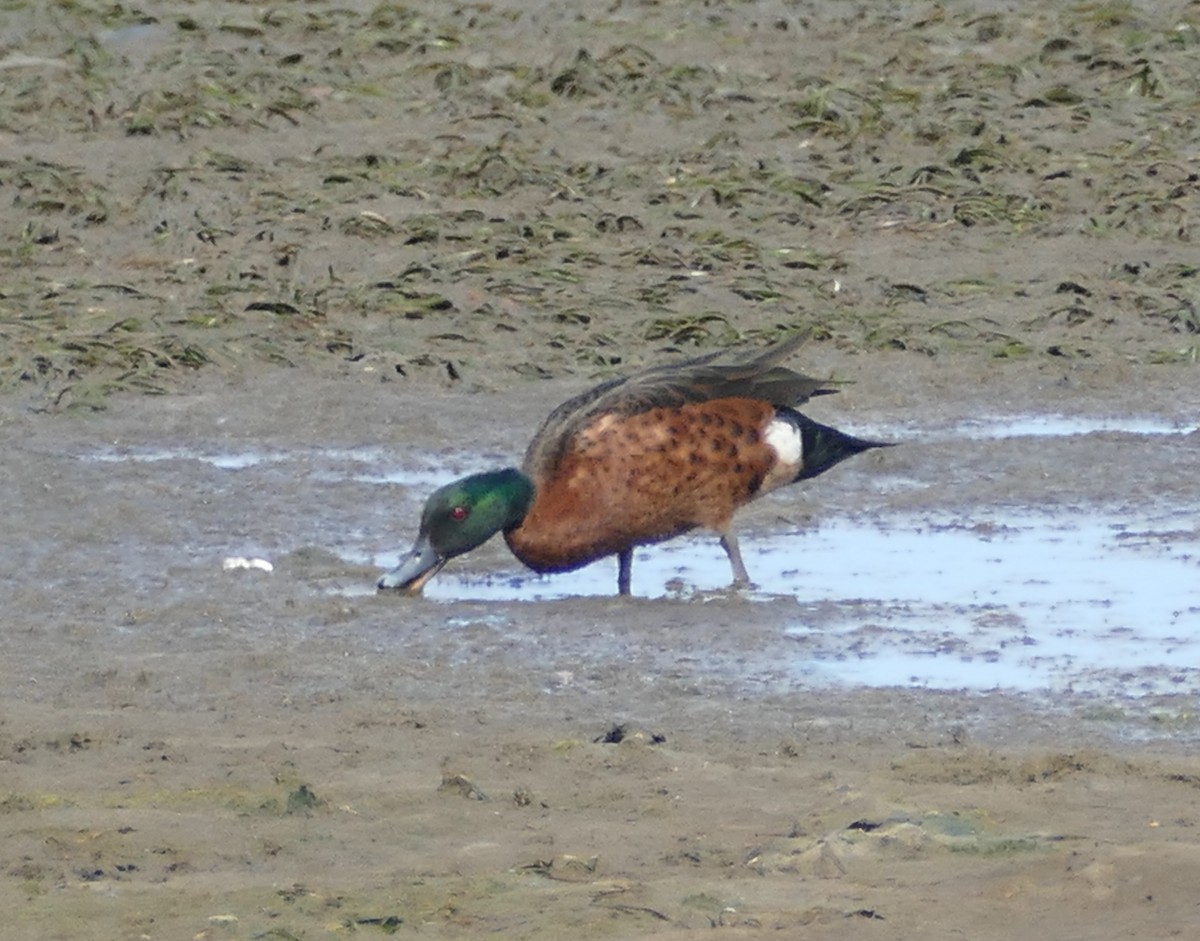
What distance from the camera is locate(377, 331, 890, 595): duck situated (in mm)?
6840

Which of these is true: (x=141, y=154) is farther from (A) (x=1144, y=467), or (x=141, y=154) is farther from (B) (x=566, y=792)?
(B) (x=566, y=792)

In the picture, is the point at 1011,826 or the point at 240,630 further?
the point at 240,630

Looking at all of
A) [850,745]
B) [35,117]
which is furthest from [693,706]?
[35,117]

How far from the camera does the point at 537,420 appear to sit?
30.7 ft

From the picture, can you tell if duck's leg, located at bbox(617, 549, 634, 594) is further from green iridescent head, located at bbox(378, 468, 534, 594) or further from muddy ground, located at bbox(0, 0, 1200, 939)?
green iridescent head, located at bbox(378, 468, 534, 594)

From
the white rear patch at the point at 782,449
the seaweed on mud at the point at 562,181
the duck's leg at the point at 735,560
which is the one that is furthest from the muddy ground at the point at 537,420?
the white rear patch at the point at 782,449

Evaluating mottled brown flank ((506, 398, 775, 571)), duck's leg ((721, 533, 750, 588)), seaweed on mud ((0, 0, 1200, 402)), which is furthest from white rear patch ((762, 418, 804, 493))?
seaweed on mud ((0, 0, 1200, 402))

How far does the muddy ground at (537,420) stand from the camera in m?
4.35

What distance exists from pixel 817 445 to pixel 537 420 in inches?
83.7

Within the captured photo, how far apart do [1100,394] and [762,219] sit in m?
2.86

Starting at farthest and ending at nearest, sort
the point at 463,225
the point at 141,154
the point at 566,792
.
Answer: the point at 141,154
the point at 463,225
the point at 566,792

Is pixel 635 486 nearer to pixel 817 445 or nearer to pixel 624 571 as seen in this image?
pixel 624 571

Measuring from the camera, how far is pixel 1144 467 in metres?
8.47

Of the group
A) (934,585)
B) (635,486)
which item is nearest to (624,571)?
(635,486)
